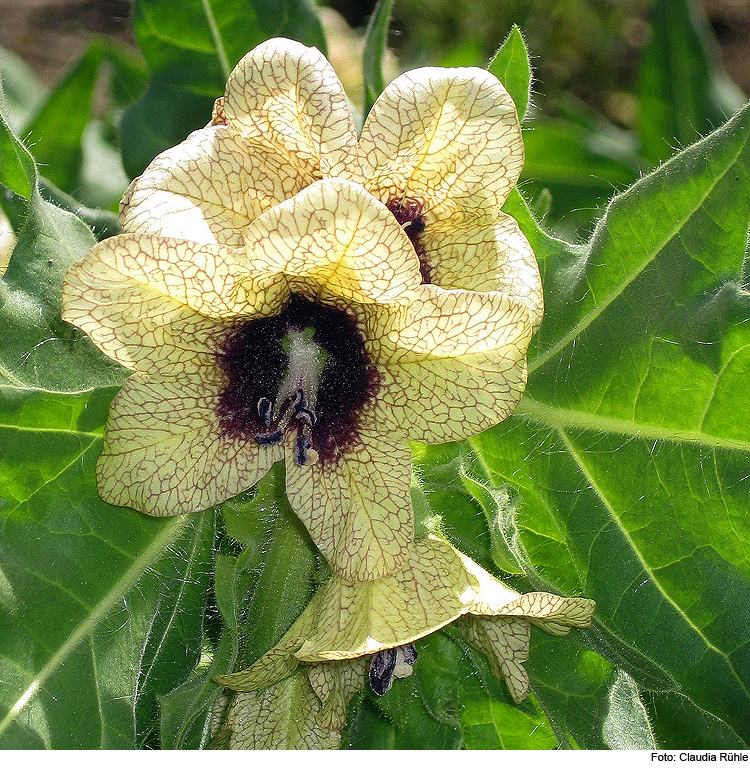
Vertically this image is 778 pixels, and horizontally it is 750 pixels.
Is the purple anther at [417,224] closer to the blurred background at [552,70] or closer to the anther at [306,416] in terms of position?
the anther at [306,416]

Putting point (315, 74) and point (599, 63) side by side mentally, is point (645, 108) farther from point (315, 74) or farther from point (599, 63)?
point (315, 74)

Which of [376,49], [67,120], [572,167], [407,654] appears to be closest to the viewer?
[407,654]

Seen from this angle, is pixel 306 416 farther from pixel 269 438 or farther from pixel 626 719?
pixel 626 719

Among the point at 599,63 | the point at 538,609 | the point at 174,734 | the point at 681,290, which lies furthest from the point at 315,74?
the point at 599,63

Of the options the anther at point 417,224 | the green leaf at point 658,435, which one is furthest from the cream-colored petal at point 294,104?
the green leaf at point 658,435

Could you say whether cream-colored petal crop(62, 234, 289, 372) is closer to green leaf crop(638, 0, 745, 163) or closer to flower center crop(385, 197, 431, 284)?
flower center crop(385, 197, 431, 284)

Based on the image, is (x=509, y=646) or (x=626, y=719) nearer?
(x=509, y=646)

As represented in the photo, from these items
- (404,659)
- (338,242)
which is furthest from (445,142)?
(404,659)
